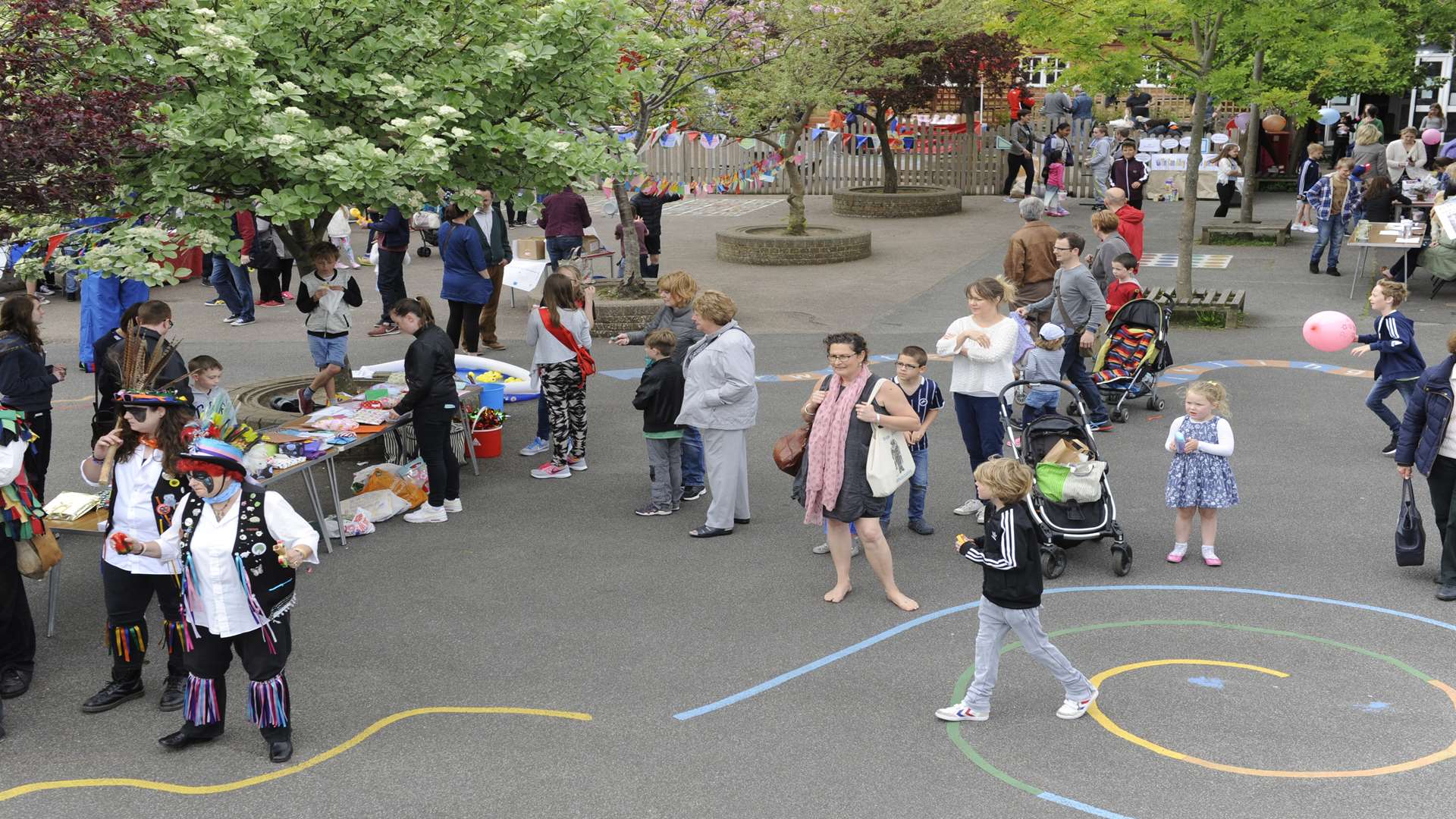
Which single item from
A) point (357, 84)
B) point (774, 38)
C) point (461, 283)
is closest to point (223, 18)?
point (357, 84)

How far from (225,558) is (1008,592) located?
360cm

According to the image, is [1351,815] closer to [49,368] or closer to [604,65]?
[604,65]

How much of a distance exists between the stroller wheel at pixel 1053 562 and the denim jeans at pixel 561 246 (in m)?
10.5

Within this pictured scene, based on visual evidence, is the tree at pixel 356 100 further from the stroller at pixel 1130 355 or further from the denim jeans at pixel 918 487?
the stroller at pixel 1130 355

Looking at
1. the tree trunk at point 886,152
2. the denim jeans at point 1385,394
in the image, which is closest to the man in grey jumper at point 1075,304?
the denim jeans at point 1385,394

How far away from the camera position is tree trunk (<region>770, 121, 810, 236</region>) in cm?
2088

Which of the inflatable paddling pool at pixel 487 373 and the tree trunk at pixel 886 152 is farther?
the tree trunk at pixel 886 152

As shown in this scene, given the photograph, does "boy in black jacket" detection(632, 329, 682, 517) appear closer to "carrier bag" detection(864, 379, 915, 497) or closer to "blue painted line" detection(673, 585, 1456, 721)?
"carrier bag" detection(864, 379, 915, 497)

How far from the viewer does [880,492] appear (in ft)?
25.0

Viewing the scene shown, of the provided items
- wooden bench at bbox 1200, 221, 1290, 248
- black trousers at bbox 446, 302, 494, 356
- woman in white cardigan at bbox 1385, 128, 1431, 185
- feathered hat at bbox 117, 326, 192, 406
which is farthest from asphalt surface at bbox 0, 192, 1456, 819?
woman in white cardigan at bbox 1385, 128, 1431, 185

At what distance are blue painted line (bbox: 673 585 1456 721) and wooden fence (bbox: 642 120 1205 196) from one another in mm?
21685

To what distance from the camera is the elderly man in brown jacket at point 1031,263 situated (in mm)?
12344

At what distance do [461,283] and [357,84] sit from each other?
4.90m

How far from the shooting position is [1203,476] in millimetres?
8328
